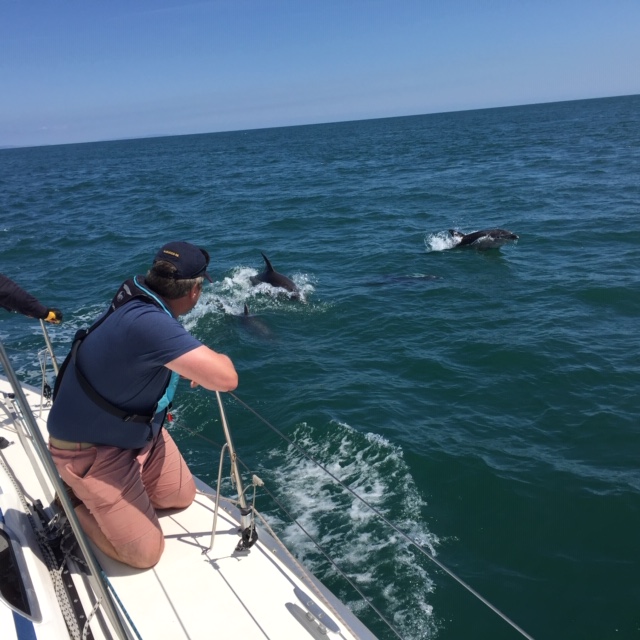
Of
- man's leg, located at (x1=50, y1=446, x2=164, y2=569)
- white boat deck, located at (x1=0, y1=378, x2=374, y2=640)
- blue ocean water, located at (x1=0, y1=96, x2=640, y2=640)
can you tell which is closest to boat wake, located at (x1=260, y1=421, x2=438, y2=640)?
blue ocean water, located at (x1=0, y1=96, x2=640, y2=640)

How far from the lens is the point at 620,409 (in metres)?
8.74

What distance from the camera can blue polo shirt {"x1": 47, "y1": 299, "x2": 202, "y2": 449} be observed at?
3.05m

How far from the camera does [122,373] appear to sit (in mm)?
3191

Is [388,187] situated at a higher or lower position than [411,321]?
higher

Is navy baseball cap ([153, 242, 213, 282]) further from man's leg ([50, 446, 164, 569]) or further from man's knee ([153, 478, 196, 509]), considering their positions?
man's knee ([153, 478, 196, 509])

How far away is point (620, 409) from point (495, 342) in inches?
123

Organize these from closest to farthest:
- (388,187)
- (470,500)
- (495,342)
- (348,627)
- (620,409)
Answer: (348,627), (470,500), (620,409), (495,342), (388,187)

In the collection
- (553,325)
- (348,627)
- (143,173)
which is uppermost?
(143,173)

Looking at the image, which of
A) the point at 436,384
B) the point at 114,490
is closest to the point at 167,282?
the point at 114,490

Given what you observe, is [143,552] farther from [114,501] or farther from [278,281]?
[278,281]

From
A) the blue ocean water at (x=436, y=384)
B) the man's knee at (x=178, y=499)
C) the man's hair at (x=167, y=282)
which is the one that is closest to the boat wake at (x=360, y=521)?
the blue ocean water at (x=436, y=384)

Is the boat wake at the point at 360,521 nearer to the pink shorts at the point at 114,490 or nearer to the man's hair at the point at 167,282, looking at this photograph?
the pink shorts at the point at 114,490

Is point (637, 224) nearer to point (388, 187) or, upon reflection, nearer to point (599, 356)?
point (599, 356)

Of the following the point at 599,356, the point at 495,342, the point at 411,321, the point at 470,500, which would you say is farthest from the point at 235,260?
the point at 470,500
